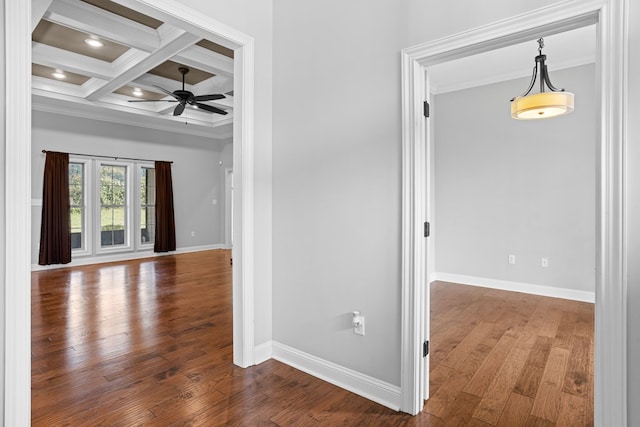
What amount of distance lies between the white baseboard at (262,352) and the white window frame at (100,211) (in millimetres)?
5999

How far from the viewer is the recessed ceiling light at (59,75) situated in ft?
18.4

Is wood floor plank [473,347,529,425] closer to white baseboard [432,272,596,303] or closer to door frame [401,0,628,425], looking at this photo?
door frame [401,0,628,425]

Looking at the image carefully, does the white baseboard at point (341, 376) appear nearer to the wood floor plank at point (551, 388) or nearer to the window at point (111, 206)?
the wood floor plank at point (551, 388)

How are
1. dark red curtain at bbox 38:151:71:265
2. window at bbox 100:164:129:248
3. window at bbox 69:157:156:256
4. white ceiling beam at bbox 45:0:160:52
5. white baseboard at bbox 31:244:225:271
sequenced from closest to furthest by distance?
white ceiling beam at bbox 45:0:160:52 → dark red curtain at bbox 38:151:71:265 → white baseboard at bbox 31:244:225:271 → window at bbox 69:157:156:256 → window at bbox 100:164:129:248

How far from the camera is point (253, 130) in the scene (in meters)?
2.72

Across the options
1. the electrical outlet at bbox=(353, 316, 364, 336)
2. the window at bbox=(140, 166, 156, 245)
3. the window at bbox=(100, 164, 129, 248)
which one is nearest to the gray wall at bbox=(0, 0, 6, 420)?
the electrical outlet at bbox=(353, 316, 364, 336)

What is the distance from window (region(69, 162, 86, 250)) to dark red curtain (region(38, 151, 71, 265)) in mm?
220

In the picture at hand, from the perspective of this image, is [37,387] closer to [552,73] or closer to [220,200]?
[552,73]

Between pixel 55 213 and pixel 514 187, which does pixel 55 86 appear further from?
pixel 514 187

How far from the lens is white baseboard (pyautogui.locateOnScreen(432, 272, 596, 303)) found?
14.6 feet

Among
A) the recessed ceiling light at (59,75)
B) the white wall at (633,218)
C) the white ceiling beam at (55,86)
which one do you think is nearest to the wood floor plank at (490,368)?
the white wall at (633,218)

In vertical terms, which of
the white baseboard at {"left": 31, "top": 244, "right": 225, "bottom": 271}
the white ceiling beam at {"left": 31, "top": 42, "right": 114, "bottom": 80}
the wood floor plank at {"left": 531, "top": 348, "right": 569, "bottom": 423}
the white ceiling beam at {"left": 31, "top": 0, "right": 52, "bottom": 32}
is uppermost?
the white ceiling beam at {"left": 31, "top": 42, "right": 114, "bottom": 80}

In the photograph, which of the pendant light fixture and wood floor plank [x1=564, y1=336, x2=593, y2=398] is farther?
the pendant light fixture

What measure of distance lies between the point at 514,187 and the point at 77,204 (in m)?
7.63
